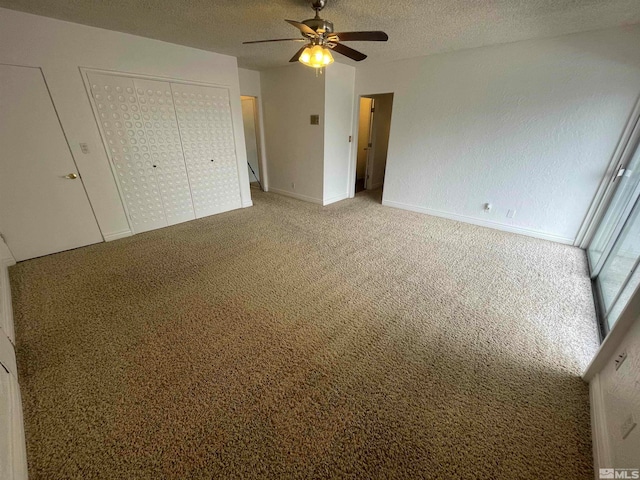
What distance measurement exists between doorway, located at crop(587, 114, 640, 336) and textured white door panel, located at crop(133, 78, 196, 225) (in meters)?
4.70

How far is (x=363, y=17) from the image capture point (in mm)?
2305

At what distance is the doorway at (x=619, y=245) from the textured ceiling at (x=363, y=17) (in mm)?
1339

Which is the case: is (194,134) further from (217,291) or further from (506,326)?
(506,326)

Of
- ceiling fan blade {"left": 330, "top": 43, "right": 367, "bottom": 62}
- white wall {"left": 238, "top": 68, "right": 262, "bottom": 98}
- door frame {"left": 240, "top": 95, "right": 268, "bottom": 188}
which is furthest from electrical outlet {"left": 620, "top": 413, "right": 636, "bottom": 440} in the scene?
white wall {"left": 238, "top": 68, "right": 262, "bottom": 98}

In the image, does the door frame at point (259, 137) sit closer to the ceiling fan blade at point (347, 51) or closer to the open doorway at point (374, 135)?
the open doorway at point (374, 135)

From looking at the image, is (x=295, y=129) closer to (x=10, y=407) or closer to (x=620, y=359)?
(x=10, y=407)

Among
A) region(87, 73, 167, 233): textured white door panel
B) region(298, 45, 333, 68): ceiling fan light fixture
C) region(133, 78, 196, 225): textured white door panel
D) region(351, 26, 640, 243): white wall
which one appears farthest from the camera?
region(133, 78, 196, 225): textured white door panel

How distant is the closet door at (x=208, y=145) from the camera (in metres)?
3.47

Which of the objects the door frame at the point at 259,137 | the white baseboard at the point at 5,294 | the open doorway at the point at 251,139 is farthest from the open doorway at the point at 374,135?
the white baseboard at the point at 5,294

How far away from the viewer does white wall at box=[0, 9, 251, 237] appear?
7.56 feet

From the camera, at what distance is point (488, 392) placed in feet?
4.76

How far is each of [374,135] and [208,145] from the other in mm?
3339

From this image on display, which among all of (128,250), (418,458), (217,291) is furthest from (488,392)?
(128,250)

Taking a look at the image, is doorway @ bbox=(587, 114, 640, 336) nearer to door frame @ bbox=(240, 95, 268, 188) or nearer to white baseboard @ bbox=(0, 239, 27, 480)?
white baseboard @ bbox=(0, 239, 27, 480)
